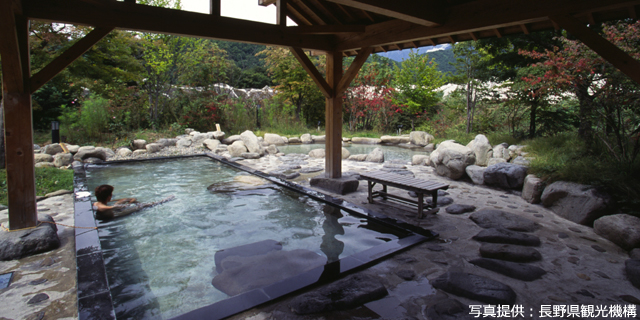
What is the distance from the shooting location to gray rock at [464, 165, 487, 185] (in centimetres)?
604

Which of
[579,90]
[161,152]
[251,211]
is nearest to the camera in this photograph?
[251,211]

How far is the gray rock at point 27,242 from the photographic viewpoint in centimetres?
317

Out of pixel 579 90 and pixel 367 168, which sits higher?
pixel 579 90

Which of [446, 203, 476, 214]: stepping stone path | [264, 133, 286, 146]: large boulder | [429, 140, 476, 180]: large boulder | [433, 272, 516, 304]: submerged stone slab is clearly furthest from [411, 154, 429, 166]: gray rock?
[433, 272, 516, 304]: submerged stone slab

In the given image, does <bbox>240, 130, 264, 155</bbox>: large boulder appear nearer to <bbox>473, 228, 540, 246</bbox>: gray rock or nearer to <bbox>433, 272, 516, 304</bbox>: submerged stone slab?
<bbox>473, 228, 540, 246</bbox>: gray rock

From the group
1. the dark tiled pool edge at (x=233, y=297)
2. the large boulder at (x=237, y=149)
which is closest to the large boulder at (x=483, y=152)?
the dark tiled pool edge at (x=233, y=297)

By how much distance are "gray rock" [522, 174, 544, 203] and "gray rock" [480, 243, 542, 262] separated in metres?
2.04

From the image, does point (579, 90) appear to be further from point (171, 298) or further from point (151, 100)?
point (151, 100)

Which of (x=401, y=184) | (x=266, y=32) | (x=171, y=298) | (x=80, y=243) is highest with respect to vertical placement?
(x=266, y=32)

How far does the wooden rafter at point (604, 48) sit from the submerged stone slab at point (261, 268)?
3100mm

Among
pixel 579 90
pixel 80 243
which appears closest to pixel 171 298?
pixel 80 243

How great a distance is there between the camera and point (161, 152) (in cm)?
991

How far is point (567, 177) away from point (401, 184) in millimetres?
2333

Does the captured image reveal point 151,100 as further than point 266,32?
Yes
